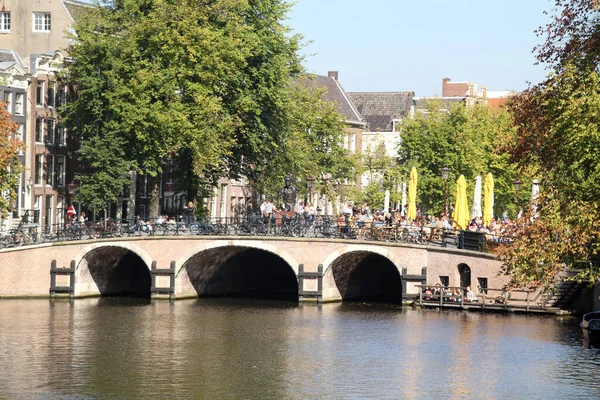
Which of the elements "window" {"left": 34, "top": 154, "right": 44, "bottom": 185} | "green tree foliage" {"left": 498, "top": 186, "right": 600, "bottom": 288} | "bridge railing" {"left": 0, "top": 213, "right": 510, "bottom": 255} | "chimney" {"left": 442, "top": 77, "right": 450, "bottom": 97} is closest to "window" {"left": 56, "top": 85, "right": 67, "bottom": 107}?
Answer: "window" {"left": 34, "top": 154, "right": 44, "bottom": 185}

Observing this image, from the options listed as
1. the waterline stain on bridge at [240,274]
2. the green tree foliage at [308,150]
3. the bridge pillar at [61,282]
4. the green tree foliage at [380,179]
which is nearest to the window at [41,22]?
the green tree foliage at [308,150]

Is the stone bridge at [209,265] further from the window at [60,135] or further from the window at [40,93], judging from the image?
the window at [40,93]

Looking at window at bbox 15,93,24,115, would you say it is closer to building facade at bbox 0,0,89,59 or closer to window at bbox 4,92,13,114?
window at bbox 4,92,13,114

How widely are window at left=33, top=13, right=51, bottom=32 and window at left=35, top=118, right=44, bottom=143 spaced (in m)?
7.73

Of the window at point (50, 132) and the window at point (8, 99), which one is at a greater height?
the window at point (8, 99)

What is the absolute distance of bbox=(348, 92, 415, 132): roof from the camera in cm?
12581

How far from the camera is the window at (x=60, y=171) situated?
76.9 meters

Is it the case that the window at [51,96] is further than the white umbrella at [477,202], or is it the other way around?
the window at [51,96]

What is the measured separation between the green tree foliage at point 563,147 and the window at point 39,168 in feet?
121

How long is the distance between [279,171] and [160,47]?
1180 cm

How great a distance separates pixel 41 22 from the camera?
81.0 m

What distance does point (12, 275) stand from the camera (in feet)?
209

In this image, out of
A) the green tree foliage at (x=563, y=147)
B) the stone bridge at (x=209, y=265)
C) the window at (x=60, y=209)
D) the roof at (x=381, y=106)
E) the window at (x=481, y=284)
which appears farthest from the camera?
the roof at (x=381, y=106)

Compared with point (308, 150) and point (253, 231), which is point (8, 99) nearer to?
point (253, 231)
